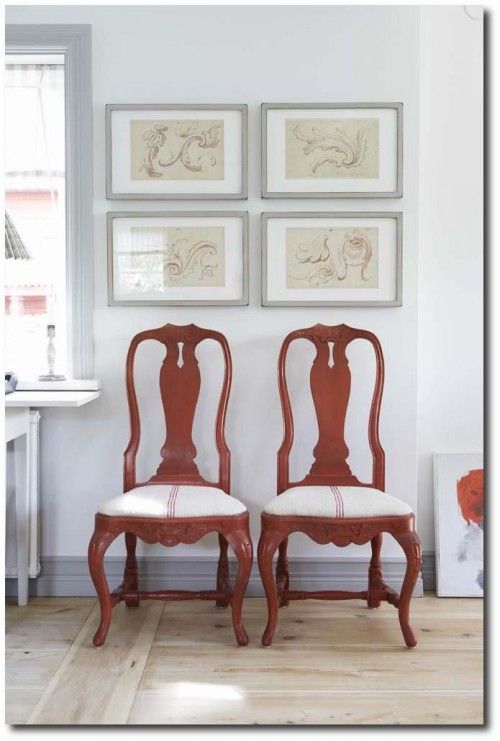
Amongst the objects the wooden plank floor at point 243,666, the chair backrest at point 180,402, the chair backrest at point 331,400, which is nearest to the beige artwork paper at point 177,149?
the chair backrest at point 180,402

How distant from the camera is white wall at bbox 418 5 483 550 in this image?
9.79 ft

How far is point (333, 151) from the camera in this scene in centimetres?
291

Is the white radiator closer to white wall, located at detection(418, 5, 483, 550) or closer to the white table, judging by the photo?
the white table

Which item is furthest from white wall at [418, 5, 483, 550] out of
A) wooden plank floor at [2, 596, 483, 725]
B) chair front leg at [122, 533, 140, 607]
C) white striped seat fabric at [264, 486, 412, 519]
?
chair front leg at [122, 533, 140, 607]

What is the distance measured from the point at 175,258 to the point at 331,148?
812 millimetres

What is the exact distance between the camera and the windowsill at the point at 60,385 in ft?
9.40

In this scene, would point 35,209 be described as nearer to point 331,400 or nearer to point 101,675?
point 331,400

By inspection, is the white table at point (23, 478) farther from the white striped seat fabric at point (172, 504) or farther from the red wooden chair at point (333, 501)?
the red wooden chair at point (333, 501)

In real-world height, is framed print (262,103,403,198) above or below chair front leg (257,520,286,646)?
above

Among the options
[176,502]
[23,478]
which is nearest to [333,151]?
[176,502]

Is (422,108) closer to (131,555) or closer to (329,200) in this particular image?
(329,200)

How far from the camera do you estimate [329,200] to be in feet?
9.64

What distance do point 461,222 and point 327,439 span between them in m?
1.15

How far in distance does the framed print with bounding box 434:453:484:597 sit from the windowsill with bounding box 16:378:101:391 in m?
1.54
